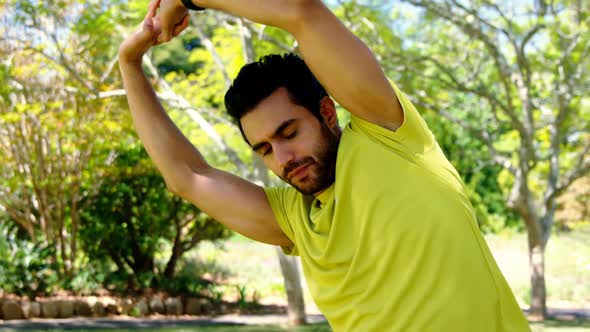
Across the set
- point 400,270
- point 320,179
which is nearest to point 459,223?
point 400,270

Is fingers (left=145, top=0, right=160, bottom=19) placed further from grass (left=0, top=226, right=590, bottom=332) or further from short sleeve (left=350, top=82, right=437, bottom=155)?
grass (left=0, top=226, right=590, bottom=332)

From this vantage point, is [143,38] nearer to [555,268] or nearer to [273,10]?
[273,10]

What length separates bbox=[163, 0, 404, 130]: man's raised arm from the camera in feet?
4.15

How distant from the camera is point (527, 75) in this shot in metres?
9.88

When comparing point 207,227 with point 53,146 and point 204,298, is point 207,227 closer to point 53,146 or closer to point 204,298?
point 204,298

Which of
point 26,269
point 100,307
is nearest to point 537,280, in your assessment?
point 100,307

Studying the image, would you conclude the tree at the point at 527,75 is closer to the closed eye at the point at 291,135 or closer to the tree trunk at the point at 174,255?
the tree trunk at the point at 174,255

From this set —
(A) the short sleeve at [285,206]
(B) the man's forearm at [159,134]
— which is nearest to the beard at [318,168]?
(A) the short sleeve at [285,206]

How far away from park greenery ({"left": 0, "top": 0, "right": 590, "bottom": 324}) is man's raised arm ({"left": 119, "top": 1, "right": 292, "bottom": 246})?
7.40 meters

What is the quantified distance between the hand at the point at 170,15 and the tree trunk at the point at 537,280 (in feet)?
33.7

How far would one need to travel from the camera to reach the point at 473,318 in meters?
1.26

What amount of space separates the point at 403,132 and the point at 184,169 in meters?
0.63

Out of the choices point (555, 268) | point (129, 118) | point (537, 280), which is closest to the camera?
point (537, 280)

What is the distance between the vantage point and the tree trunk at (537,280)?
11016 mm
